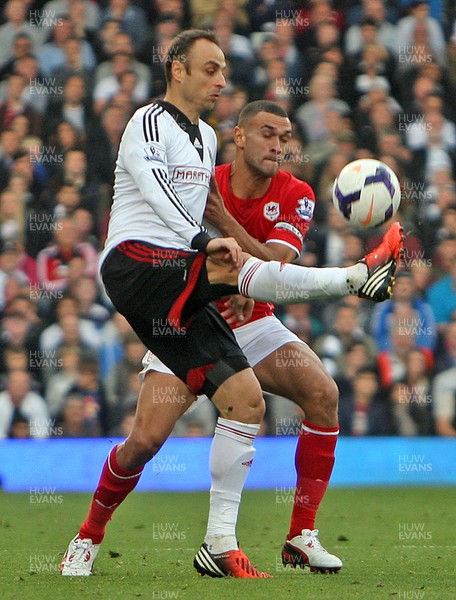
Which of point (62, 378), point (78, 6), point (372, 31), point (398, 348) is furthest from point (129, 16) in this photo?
point (398, 348)

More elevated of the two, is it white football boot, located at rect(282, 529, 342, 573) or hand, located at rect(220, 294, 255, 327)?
hand, located at rect(220, 294, 255, 327)

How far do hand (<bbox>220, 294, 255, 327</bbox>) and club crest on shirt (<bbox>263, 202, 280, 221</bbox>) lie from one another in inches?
23.2

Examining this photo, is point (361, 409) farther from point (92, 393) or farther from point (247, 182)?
point (247, 182)

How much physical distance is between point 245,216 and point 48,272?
14.3 ft

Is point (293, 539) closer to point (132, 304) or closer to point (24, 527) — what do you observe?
point (132, 304)

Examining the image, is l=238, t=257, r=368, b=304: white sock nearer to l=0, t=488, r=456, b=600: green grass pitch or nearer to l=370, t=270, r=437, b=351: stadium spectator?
l=0, t=488, r=456, b=600: green grass pitch

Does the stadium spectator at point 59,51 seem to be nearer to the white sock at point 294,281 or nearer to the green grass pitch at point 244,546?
the green grass pitch at point 244,546

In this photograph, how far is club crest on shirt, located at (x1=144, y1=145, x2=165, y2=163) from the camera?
5.38 metres

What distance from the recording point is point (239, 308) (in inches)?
236

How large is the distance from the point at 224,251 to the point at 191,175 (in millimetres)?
628

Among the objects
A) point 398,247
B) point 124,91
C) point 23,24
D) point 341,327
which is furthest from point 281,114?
point 23,24

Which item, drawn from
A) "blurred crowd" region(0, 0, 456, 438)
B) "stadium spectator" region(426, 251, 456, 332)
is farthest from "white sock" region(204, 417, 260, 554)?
"stadium spectator" region(426, 251, 456, 332)

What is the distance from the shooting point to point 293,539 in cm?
602

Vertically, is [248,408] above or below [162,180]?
below
